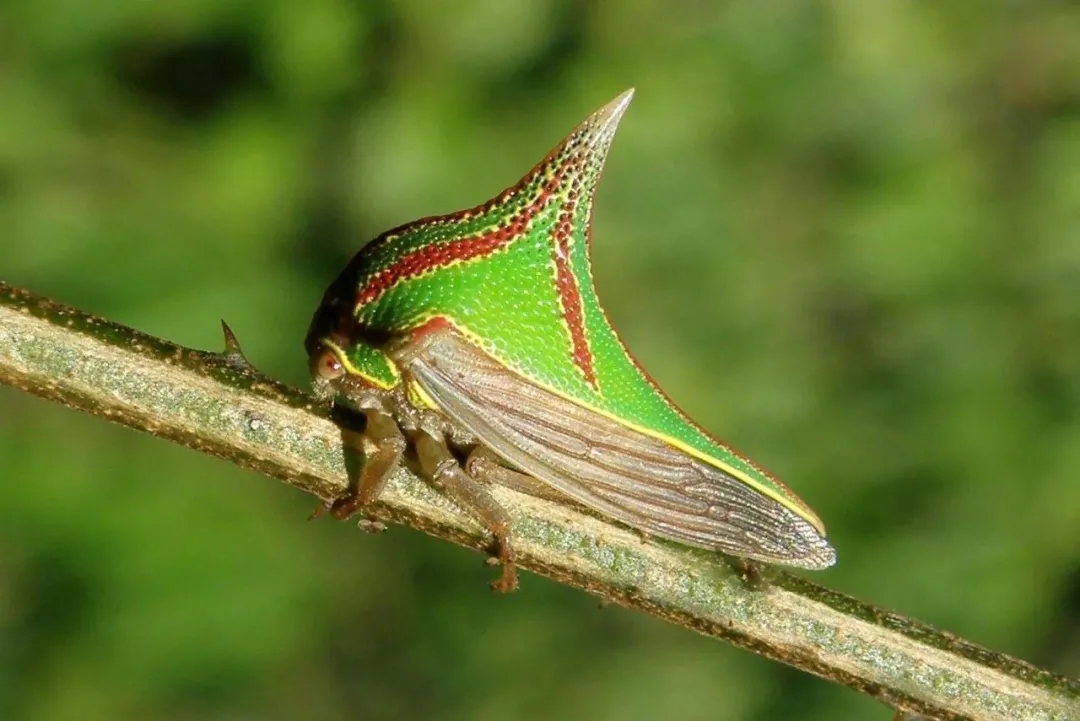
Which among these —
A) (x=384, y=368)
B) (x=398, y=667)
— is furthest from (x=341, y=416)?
(x=398, y=667)

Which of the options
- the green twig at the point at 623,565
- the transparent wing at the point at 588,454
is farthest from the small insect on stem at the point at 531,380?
the green twig at the point at 623,565

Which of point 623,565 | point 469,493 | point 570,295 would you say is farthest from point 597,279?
point 623,565

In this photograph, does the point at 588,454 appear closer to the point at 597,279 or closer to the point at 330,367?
the point at 330,367

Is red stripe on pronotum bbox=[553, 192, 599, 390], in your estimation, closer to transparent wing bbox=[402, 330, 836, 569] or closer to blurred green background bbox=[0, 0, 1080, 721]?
transparent wing bbox=[402, 330, 836, 569]

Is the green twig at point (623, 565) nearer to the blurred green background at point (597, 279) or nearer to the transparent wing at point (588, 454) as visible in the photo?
the transparent wing at point (588, 454)

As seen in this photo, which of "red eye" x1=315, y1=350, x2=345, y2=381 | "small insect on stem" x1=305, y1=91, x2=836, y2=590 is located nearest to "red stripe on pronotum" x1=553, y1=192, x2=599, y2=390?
"small insect on stem" x1=305, y1=91, x2=836, y2=590

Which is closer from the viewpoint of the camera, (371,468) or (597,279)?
(371,468)
